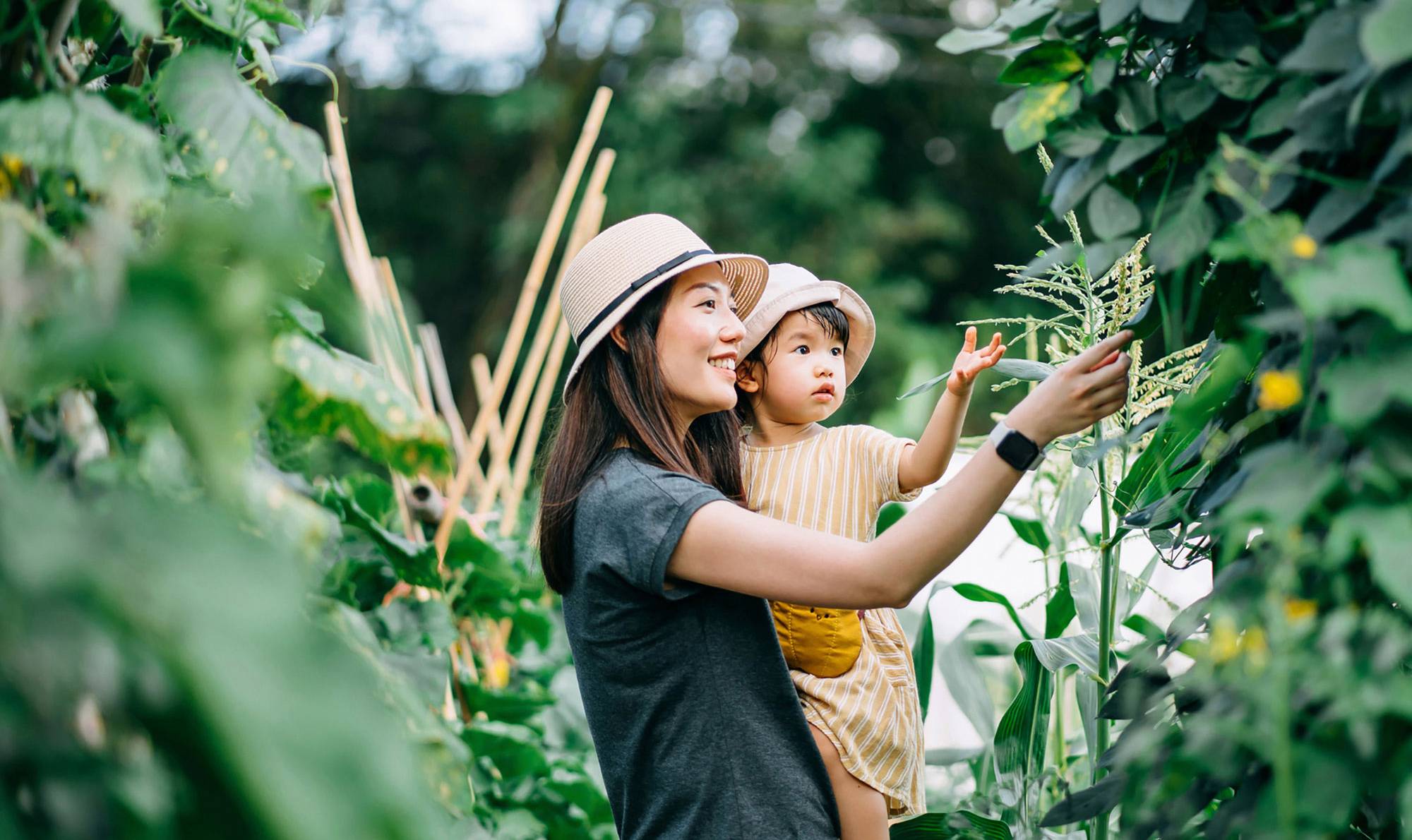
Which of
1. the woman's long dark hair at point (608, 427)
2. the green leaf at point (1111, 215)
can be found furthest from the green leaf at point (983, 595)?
the green leaf at point (1111, 215)

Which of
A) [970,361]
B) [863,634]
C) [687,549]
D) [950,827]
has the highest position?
[970,361]

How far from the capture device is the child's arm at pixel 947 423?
4.97ft

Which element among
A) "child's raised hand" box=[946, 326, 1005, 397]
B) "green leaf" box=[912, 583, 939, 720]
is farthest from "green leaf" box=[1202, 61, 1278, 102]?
"green leaf" box=[912, 583, 939, 720]

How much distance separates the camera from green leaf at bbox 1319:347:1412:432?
0.80 metres

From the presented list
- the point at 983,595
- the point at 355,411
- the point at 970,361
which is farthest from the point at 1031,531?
the point at 355,411

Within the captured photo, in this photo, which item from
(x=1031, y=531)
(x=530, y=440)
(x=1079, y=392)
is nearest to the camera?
(x=1079, y=392)

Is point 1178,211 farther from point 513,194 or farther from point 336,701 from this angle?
point 513,194

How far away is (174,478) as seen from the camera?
37.8 inches

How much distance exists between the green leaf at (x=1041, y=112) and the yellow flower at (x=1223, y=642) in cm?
49

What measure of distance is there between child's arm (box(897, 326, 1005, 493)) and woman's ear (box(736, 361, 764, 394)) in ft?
0.88

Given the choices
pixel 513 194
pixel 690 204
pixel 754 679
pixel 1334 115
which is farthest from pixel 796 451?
pixel 513 194

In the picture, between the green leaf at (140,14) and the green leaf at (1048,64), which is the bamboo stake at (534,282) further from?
the green leaf at (140,14)

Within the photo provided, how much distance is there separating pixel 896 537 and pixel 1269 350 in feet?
1.32

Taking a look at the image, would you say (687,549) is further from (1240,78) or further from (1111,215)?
(1240,78)
